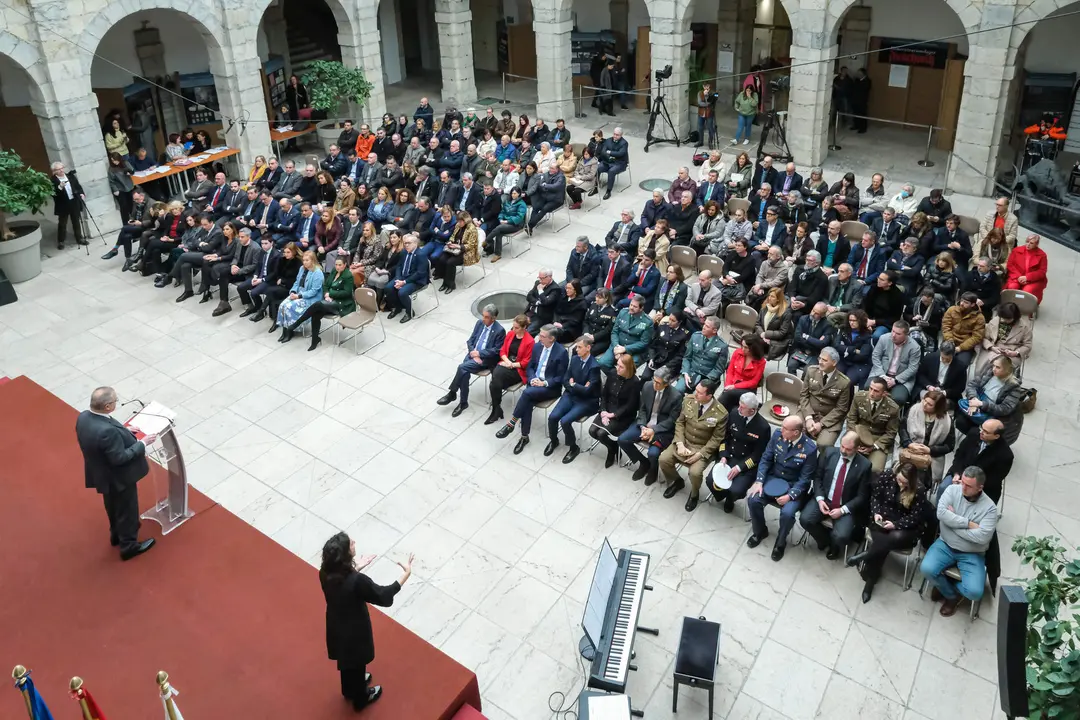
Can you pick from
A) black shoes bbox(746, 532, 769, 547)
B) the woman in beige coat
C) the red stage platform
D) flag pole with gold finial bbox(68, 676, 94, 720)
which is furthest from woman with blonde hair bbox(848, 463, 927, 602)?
flag pole with gold finial bbox(68, 676, 94, 720)

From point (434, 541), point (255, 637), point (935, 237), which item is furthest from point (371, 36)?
point (255, 637)

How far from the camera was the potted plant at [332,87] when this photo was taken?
18688 mm

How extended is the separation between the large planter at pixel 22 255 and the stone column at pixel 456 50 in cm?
1044

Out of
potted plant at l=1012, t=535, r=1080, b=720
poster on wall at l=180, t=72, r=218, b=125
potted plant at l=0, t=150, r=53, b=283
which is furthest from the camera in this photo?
poster on wall at l=180, t=72, r=218, b=125

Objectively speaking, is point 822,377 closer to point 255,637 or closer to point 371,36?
point 255,637

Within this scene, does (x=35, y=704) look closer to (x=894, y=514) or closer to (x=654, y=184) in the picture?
(x=894, y=514)

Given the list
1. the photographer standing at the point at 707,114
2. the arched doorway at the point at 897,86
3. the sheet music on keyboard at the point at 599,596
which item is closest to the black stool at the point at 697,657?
the sheet music on keyboard at the point at 599,596

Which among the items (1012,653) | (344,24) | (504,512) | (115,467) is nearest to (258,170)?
(344,24)

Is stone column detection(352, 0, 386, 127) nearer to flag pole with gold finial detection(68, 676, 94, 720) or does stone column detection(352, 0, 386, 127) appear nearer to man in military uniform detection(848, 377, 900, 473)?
man in military uniform detection(848, 377, 900, 473)

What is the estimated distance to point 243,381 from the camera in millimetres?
11359

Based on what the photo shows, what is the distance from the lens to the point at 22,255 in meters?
14.3

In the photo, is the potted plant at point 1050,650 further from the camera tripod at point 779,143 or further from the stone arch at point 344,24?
the stone arch at point 344,24

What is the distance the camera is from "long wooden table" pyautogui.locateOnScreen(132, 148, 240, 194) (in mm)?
16828

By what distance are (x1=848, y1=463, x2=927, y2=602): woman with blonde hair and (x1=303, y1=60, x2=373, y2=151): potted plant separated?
44.9 ft
